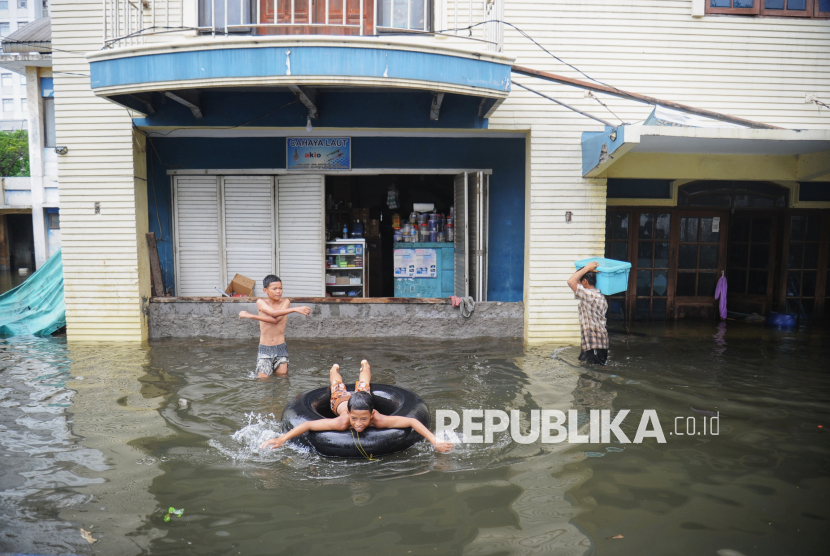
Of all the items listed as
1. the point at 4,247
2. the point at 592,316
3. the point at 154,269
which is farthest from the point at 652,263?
the point at 4,247

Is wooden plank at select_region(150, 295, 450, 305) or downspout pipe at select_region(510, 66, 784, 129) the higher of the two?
downspout pipe at select_region(510, 66, 784, 129)

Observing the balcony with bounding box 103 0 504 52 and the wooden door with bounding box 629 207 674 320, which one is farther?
the wooden door with bounding box 629 207 674 320

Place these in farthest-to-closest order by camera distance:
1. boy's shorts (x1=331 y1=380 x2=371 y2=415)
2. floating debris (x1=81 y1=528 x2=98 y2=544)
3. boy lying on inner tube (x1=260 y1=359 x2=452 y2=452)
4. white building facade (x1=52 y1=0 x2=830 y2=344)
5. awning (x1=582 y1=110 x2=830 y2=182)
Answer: white building facade (x1=52 y1=0 x2=830 y2=344)
awning (x1=582 y1=110 x2=830 y2=182)
boy's shorts (x1=331 y1=380 x2=371 y2=415)
boy lying on inner tube (x1=260 y1=359 x2=452 y2=452)
floating debris (x1=81 y1=528 x2=98 y2=544)

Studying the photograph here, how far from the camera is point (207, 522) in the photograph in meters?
4.01

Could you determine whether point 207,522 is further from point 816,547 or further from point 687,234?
point 687,234

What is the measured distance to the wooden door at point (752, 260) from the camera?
37.1 feet

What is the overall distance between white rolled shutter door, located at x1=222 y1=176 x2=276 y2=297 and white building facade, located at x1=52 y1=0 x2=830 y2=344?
38 mm

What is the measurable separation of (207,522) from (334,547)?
0.93 metres

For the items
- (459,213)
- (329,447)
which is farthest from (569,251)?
(329,447)

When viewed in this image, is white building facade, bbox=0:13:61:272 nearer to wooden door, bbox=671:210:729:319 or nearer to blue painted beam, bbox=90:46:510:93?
blue painted beam, bbox=90:46:510:93

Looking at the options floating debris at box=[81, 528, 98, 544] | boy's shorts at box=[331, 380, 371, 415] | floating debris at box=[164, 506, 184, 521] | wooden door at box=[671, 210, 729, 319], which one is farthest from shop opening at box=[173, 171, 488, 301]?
floating debris at box=[81, 528, 98, 544]

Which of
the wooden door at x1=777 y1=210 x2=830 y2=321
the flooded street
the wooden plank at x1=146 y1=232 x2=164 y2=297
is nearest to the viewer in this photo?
the flooded street

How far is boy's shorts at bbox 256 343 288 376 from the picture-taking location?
745cm

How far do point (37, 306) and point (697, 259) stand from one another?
12128mm
